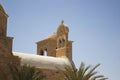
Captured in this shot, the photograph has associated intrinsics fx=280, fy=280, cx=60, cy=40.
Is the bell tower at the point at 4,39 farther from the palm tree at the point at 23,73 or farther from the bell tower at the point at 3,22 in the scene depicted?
the palm tree at the point at 23,73

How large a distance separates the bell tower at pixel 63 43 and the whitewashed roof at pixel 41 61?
1902mm

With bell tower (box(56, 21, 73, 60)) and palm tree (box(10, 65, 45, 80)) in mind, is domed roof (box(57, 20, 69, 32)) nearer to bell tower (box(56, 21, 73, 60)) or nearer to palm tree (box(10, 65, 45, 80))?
bell tower (box(56, 21, 73, 60))

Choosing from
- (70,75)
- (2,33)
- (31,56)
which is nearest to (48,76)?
(31,56)

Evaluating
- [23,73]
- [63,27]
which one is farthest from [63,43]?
[23,73]

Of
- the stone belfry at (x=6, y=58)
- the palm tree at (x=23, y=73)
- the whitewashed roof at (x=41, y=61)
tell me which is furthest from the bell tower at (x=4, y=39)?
the whitewashed roof at (x=41, y=61)

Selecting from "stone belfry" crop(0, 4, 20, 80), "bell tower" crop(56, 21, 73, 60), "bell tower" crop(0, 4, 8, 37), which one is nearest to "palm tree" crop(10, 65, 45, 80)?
"stone belfry" crop(0, 4, 20, 80)

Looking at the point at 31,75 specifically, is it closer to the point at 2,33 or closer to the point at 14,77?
the point at 14,77

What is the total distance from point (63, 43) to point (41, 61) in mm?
7077

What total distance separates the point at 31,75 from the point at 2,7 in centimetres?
744

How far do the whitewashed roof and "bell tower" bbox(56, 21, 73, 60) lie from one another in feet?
6.24

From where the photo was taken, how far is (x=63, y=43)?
38.0 metres

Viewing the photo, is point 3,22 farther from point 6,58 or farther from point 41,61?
point 41,61

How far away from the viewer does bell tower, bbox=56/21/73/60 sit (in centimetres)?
3697

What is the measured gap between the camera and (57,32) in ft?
127
